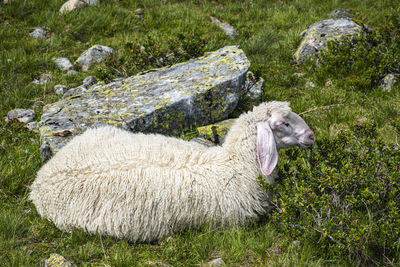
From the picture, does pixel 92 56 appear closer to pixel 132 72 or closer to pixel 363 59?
pixel 132 72

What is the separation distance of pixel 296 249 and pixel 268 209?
0.91m

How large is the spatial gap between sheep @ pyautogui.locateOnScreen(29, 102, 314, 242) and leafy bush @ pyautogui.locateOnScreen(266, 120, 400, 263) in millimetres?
417

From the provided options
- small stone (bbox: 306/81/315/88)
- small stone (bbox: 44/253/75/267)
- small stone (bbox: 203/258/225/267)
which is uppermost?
small stone (bbox: 44/253/75/267)

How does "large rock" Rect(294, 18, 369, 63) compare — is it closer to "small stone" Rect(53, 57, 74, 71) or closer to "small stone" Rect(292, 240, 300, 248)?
"small stone" Rect(53, 57, 74, 71)

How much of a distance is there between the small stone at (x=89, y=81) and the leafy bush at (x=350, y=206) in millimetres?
4229

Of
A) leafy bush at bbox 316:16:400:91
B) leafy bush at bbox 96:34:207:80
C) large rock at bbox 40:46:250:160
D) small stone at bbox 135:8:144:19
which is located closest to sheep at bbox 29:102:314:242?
large rock at bbox 40:46:250:160

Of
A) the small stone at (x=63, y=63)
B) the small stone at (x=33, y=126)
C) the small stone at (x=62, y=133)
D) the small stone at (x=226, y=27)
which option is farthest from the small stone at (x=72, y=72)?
the small stone at (x=226, y=27)

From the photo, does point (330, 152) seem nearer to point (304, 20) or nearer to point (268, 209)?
point (268, 209)

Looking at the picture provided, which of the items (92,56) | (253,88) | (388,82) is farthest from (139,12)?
(388,82)

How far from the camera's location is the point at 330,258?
3.21 meters

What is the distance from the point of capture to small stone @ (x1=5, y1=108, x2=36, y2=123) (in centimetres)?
584

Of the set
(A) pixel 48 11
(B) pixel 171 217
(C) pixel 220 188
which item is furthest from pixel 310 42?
(A) pixel 48 11

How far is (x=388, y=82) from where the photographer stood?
6.23 m

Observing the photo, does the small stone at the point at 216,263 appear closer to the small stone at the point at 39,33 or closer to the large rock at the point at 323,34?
the large rock at the point at 323,34
